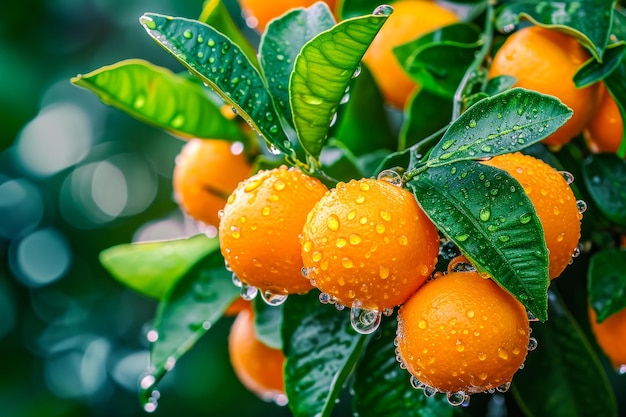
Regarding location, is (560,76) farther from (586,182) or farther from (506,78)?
(586,182)

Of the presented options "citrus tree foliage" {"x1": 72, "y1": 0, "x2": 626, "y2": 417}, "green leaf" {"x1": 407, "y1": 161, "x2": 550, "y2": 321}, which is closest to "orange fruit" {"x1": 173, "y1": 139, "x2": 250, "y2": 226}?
"citrus tree foliage" {"x1": 72, "y1": 0, "x2": 626, "y2": 417}

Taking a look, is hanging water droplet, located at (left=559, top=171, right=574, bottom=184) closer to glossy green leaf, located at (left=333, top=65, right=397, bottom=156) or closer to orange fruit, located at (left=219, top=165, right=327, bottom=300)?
orange fruit, located at (left=219, top=165, right=327, bottom=300)

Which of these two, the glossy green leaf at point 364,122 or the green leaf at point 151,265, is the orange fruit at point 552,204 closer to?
the glossy green leaf at point 364,122

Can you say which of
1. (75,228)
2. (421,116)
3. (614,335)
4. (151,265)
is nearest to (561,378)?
(614,335)

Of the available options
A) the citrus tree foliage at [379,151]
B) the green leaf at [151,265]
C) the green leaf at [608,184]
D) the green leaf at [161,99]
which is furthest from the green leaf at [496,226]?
the green leaf at [151,265]

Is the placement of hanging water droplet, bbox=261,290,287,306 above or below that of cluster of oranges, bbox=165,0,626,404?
below

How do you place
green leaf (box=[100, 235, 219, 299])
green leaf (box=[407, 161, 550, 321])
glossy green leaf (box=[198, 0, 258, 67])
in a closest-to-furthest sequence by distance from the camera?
green leaf (box=[407, 161, 550, 321])
glossy green leaf (box=[198, 0, 258, 67])
green leaf (box=[100, 235, 219, 299])

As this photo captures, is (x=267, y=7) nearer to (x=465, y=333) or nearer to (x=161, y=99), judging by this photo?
(x=161, y=99)

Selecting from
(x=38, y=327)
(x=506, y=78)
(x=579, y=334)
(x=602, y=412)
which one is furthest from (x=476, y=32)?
(x=38, y=327)
